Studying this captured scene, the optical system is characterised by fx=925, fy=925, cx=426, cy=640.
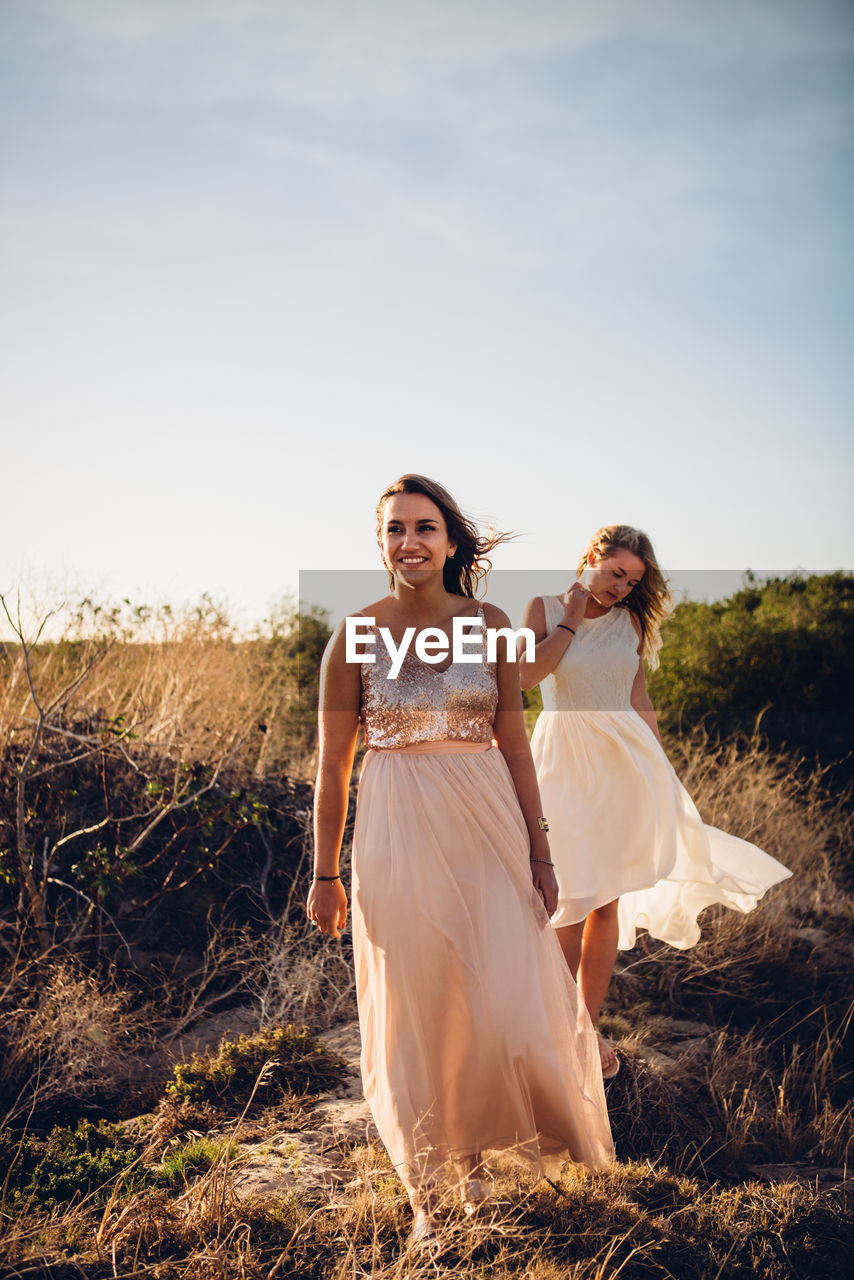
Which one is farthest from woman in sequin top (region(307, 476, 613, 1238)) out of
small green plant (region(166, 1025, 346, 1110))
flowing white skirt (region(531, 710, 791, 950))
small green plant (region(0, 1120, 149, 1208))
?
small green plant (region(166, 1025, 346, 1110))

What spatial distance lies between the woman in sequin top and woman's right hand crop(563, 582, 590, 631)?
83 cm

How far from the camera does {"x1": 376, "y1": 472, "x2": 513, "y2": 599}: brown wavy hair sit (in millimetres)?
2920

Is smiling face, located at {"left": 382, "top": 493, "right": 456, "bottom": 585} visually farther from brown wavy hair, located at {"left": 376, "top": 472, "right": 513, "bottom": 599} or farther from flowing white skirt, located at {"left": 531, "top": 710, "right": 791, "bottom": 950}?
flowing white skirt, located at {"left": 531, "top": 710, "right": 791, "bottom": 950}

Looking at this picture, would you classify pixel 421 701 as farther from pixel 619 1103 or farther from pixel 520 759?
pixel 619 1103

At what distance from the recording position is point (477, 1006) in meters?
2.61

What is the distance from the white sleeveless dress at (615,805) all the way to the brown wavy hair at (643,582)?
120 millimetres

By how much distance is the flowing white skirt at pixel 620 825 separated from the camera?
3609mm

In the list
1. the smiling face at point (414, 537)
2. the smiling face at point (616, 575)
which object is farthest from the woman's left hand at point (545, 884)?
the smiling face at point (616, 575)

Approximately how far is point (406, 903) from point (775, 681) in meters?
7.57

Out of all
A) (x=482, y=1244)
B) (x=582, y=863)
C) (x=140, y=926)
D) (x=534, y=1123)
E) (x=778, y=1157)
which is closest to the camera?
(x=482, y=1244)

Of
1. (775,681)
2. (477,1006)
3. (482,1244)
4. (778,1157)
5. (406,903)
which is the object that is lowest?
(778,1157)

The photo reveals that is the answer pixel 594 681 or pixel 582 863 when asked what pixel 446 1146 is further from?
pixel 594 681

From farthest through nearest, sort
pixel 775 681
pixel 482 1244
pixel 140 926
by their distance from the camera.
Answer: pixel 775 681 → pixel 140 926 → pixel 482 1244

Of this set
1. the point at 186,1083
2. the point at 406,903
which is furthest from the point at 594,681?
the point at 186,1083
